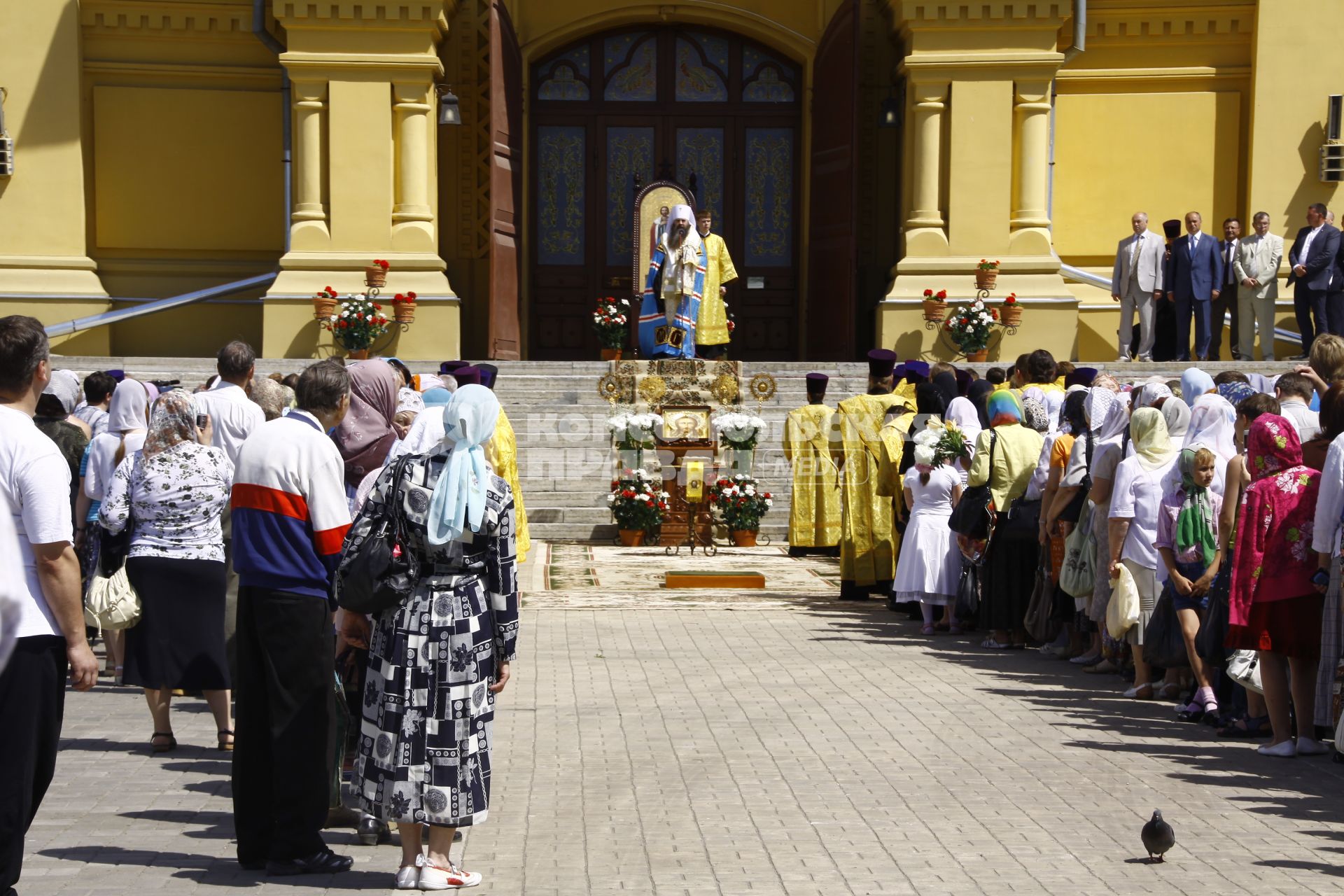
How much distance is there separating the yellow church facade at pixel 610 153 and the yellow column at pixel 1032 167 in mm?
36

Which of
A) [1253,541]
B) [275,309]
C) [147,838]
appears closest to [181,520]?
[147,838]

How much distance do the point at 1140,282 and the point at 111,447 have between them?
13.7 metres

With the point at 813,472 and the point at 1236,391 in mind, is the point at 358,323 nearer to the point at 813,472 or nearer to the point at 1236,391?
the point at 813,472

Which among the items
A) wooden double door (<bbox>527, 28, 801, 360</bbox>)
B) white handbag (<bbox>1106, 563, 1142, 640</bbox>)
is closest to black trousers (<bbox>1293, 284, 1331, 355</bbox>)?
wooden double door (<bbox>527, 28, 801, 360</bbox>)

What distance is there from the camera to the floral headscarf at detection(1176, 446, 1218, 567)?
888cm

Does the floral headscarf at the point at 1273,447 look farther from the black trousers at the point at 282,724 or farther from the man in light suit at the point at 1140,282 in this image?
the man in light suit at the point at 1140,282

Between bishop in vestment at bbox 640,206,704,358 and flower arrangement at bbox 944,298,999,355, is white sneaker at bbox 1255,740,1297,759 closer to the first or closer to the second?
flower arrangement at bbox 944,298,999,355

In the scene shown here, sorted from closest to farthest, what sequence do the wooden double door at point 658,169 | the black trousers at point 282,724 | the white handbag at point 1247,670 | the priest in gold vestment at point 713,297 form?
1. the black trousers at point 282,724
2. the white handbag at point 1247,670
3. the priest in gold vestment at point 713,297
4. the wooden double door at point 658,169

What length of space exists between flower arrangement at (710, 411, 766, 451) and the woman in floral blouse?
881 centimetres

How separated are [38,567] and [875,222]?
19.3m

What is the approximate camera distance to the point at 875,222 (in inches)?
926

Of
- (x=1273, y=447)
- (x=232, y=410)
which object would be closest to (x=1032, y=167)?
(x=1273, y=447)

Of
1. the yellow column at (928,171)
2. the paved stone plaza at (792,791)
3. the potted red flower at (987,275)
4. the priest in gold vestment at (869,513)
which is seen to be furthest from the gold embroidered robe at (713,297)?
the paved stone plaza at (792,791)

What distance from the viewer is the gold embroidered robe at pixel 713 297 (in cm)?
2133
